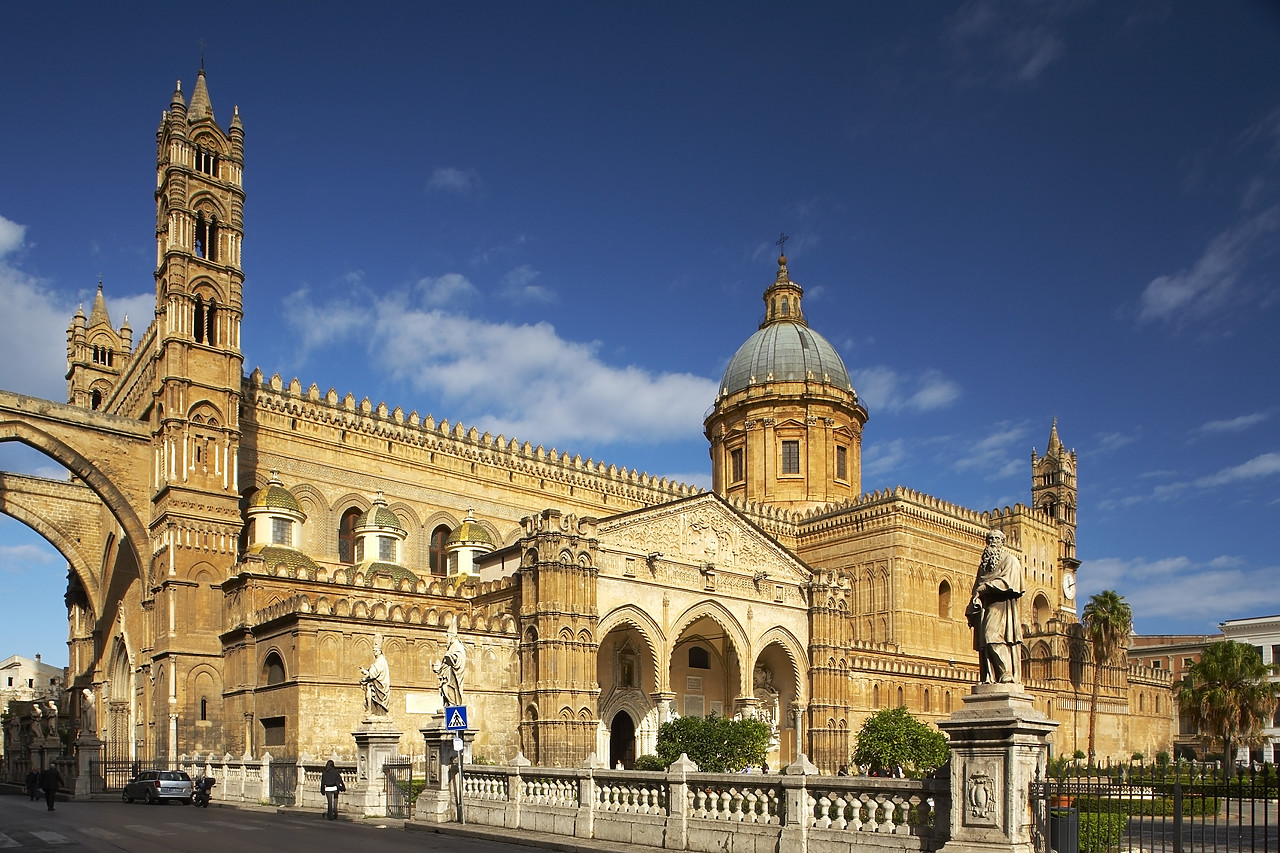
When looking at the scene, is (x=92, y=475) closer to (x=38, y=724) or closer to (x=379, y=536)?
(x=379, y=536)

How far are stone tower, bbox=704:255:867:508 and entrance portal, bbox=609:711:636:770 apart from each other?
18.7 meters

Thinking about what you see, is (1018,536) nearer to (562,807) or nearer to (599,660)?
(599,660)

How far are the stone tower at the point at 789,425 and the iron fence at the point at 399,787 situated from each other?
35578 millimetres

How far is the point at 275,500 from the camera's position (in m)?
37.2

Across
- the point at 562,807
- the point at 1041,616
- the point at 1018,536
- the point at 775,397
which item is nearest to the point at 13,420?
the point at 562,807

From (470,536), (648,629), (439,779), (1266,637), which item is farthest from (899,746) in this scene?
(1266,637)

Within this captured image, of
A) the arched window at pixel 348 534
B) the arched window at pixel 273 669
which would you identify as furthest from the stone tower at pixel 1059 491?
the arched window at pixel 273 669

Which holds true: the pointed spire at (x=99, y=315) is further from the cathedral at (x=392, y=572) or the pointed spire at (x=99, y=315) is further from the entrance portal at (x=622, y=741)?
the entrance portal at (x=622, y=741)

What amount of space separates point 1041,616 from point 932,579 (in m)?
9.66

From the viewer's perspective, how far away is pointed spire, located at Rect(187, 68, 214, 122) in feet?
129

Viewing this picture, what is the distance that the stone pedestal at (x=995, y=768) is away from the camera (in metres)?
11.4

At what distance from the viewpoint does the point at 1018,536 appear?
180ft

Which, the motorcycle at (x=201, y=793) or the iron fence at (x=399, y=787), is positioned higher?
the iron fence at (x=399, y=787)

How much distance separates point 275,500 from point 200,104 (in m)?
15.0
